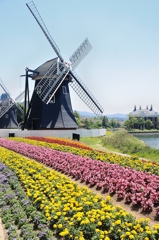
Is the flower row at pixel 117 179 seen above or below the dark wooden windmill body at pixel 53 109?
below

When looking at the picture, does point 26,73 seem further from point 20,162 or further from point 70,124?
point 20,162

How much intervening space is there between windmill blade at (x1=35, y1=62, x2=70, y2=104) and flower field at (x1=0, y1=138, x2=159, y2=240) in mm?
20065

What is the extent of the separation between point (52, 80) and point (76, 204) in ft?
81.4

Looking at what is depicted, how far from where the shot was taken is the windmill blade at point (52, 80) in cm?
2917

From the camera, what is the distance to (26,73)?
3139 centimetres

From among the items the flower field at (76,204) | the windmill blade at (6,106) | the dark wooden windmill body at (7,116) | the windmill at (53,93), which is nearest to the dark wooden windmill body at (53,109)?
the windmill at (53,93)

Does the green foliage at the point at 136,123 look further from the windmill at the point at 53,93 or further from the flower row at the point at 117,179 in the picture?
the flower row at the point at 117,179

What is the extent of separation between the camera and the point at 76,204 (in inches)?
221

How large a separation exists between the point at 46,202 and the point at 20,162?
5213mm

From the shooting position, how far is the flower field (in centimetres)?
471

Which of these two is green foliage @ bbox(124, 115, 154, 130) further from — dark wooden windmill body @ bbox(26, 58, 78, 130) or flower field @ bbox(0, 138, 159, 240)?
flower field @ bbox(0, 138, 159, 240)

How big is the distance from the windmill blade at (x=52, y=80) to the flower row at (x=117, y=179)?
1856 centimetres

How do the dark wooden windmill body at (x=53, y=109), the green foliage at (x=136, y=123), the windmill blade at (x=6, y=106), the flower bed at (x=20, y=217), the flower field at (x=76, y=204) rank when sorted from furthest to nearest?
1. the green foliage at (x=136, y=123)
2. the windmill blade at (x=6, y=106)
3. the dark wooden windmill body at (x=53, y=109)
4. the flower bed at (x=20, y=217)
5. the flower field at (x=76, y=204)

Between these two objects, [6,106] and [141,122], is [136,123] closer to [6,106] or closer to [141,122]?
[141,122]
